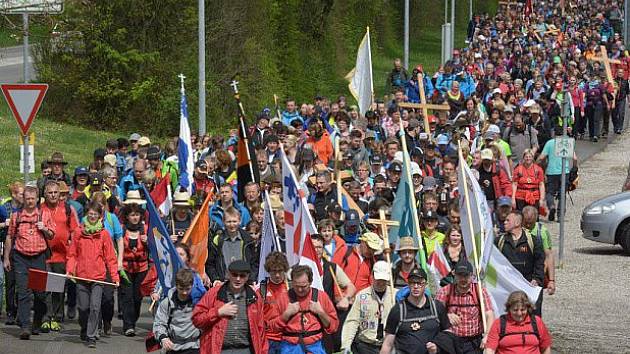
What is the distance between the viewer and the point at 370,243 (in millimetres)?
14617

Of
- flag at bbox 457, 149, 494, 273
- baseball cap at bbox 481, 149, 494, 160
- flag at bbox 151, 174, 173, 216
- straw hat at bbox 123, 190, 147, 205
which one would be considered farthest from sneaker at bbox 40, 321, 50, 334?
baseball cap at bbox 481, 149, 494, 160

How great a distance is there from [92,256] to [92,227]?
0.30m

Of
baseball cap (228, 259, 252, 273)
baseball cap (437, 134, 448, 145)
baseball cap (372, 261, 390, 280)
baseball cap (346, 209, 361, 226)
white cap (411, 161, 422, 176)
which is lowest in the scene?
baseball cap (372, 261, 390, 280)

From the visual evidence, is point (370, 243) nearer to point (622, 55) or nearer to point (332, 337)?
point (332, 337)

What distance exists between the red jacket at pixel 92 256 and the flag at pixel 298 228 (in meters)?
2.56

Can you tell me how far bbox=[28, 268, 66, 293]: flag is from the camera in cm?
1666

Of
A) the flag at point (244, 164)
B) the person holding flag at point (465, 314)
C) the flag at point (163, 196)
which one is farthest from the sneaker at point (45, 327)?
the person holding flag at point (465, 314)

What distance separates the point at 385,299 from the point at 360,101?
1547 cm

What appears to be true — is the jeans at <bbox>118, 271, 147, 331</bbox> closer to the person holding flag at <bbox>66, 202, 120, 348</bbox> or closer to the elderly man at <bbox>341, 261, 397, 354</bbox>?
the person holding flag at <bbox>66, 202, 120, 348</bbox>

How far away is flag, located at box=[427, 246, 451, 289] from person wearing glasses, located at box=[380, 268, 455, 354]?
165 centimetres

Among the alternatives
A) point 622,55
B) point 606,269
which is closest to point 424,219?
point 606,269

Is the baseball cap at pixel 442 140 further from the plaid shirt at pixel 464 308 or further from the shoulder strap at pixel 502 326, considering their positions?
the shoulder strap at pixel 502 326

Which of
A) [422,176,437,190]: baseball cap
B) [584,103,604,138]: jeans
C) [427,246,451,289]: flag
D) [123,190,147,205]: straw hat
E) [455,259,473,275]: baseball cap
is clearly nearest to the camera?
[455,259,473,275]: baseball cap

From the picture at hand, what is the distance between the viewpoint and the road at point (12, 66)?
46828mm
